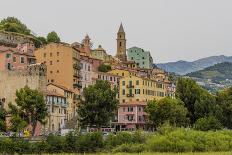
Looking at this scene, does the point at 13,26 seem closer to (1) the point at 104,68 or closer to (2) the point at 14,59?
(1) the point at 104,68

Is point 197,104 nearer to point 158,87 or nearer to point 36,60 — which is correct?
point 158,87

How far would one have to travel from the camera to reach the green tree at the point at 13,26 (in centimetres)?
14100

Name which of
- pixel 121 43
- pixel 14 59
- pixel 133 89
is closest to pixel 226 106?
pixel 133 89

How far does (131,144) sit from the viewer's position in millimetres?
73938

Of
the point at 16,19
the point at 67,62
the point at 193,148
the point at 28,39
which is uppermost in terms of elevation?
the point at 16,19

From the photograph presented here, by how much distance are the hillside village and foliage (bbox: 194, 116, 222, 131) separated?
14.1 meters

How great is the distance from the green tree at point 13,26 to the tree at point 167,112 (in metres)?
53.8

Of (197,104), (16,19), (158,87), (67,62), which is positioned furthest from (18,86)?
(16,19)

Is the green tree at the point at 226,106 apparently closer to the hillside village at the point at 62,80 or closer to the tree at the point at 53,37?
the hillside village at the point at 62,80

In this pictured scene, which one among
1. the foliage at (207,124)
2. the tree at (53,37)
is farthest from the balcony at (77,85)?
the tree at (53,37)

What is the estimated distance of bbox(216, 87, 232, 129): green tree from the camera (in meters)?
116

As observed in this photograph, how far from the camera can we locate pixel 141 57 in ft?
634

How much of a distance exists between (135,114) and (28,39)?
34260mm

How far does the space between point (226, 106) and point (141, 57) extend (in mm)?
78272
